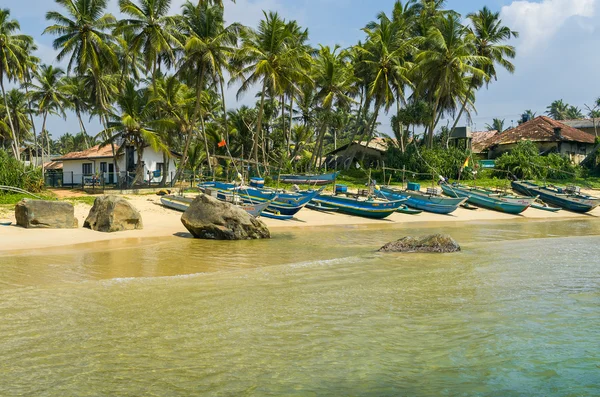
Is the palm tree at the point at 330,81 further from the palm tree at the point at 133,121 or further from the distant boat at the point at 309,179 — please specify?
the palm tree at the point at 133,121

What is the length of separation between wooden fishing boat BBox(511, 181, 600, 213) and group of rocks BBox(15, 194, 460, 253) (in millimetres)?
24744

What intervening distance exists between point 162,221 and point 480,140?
146 ft

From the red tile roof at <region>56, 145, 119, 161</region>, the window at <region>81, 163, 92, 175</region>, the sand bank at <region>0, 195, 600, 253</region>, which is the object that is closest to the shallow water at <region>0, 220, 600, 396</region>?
the sand bank at <region>0, 195, 600, 253</region>

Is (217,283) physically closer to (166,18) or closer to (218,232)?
(218,232)

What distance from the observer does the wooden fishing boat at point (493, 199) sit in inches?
1287

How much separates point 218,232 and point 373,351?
1196 centimetres

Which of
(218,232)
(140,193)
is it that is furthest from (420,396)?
(140,193)

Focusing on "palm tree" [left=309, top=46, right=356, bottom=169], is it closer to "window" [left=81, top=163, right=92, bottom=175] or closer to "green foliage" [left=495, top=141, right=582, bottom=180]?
"green foliage" [left=495, top=141, right=582, bottom=180]

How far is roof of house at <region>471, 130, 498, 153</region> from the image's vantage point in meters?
52.1

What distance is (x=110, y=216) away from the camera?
730 inches

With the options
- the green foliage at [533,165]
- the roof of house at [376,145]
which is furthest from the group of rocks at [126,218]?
the roof of house at [376,145]

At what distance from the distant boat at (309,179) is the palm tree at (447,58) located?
10.3m

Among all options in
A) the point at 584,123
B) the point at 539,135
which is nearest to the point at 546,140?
the point at 539,135

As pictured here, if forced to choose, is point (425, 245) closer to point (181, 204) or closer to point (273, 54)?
point (181, 204)
